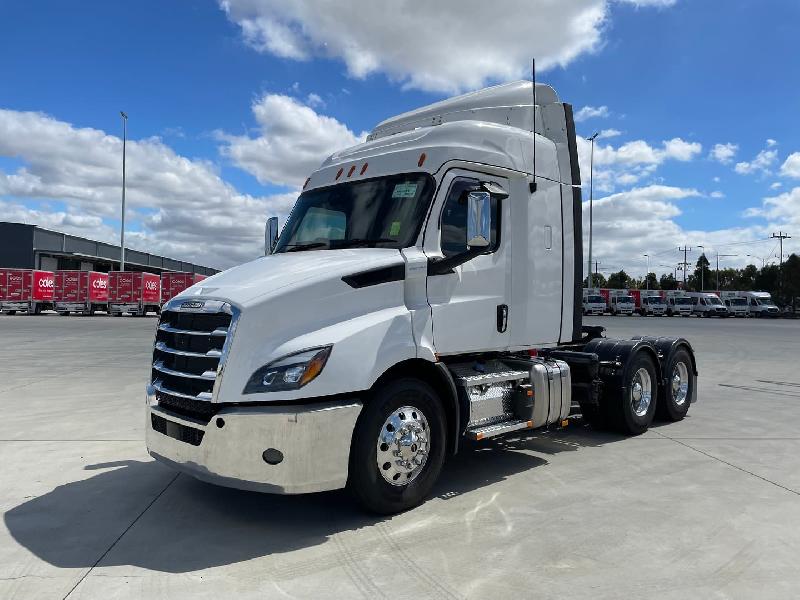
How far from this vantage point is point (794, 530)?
442cm

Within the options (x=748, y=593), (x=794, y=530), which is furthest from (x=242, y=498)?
(x=794, y=530)

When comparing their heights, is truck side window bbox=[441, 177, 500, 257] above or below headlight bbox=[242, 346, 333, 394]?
above

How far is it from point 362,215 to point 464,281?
1093mm

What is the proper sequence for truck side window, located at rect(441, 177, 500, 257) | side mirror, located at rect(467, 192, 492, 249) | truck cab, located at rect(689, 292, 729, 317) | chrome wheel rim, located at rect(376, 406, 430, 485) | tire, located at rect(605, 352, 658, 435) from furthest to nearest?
truck cab, located at rect(689, 292, 729, 317) → tire, located at rect(605, 352, 658, 435) → truck side window, located at rect(441, 177, 500, 257) → side mirror, located at rect(467, 192, 492, 249) → chrome wheel rim, located at rect(376, 406, 430, 485)

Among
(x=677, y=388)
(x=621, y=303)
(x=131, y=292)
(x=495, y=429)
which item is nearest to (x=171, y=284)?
(x=131, y=292)

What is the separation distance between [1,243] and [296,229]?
54962mm

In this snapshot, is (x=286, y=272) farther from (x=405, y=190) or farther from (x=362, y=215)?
(x=405, y=190)

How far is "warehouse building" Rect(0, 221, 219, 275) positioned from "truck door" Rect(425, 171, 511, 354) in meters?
54.7

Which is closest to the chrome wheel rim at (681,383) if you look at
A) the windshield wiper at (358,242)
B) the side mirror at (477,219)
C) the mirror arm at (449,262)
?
the mirror arm at (449,262)

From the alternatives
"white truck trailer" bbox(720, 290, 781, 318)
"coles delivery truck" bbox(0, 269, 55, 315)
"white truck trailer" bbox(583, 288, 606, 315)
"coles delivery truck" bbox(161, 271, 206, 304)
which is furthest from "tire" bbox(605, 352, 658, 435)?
"white truck trailer" bbox(720, 290, 781, 318)

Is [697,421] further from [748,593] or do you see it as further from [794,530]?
[748,593]

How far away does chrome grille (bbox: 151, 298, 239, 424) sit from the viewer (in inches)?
168

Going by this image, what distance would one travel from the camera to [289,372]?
4.19m

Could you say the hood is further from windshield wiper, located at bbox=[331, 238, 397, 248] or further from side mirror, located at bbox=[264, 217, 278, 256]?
side mirror, located at bbox=[264, 217, 278, 256]
